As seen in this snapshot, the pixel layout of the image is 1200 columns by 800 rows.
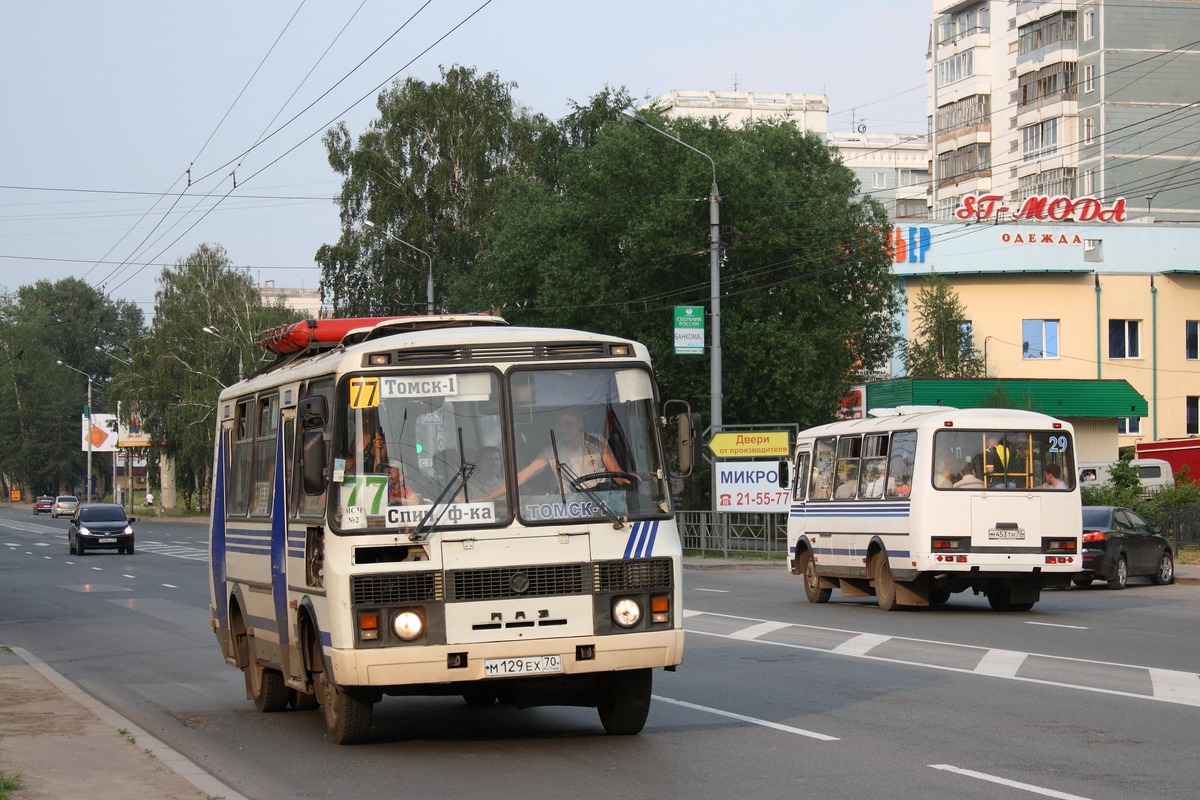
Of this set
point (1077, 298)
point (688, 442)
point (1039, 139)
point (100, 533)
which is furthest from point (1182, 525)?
point (1039, 139)

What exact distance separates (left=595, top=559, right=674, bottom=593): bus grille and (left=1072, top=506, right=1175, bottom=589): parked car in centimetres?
1943

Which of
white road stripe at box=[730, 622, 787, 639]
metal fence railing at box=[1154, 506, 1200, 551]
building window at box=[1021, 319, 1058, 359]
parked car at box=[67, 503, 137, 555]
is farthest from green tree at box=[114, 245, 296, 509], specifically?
white road stripe at box=[730, 622, 787, 639]

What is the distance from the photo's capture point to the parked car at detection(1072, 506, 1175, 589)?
2833cm

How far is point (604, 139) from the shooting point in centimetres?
4875

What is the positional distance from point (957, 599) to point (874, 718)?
15.8 m

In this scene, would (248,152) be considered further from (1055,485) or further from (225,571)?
(225,571)

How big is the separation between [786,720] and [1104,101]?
238 feet

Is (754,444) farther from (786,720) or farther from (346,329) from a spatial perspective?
(786,720)

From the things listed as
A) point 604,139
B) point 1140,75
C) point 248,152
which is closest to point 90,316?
point 1140,75

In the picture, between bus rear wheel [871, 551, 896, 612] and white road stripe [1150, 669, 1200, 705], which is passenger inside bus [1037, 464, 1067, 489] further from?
white road stripe [1150, 669, 1200, 705]

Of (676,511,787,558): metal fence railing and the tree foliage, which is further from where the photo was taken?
the tree foliage

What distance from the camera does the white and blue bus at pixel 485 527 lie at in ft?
32.6

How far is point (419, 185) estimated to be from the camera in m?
67.0

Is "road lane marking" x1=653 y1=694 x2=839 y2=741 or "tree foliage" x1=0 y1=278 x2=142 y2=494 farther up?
"tree foliage" x1=0 y1=278 x2=142 y2=494
